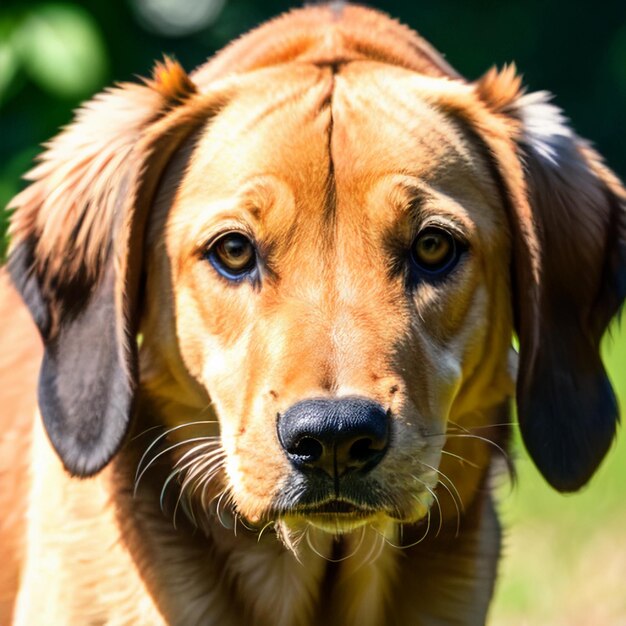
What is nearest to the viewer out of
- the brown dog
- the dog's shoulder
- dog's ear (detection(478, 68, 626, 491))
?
the brown dog

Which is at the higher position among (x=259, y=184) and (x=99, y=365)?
(x=259, y=184)

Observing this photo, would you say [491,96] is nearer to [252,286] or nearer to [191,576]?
[252,286]

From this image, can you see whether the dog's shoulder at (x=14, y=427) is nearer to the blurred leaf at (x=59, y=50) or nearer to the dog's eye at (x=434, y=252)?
the dog's eye at (x=434, y=252)

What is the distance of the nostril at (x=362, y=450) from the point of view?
3.13 metres

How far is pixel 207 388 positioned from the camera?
3602 millimetres

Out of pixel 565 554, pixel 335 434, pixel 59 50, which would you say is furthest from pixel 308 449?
pixel 59 50

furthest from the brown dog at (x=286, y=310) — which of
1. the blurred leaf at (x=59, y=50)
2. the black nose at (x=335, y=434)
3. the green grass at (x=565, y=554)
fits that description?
the blurred leaf at (x=59, y=50)

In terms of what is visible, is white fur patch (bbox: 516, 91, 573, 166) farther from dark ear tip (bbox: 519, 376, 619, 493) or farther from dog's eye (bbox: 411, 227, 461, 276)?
dark ear tip (bbox: 519, 376, 619, 493)

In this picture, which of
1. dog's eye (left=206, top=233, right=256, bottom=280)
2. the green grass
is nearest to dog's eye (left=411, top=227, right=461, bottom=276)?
dog's eye (left=206, top=233, right=256, bottom=280)

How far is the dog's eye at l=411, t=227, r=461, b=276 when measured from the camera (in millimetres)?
3557

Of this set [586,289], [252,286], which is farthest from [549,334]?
[252,286]

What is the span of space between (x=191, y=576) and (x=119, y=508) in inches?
10.5

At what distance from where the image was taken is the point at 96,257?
148 inches

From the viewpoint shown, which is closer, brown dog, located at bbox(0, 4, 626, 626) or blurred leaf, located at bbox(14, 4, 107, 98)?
brown dog, located at bbox(0, 4, 626, 626)
